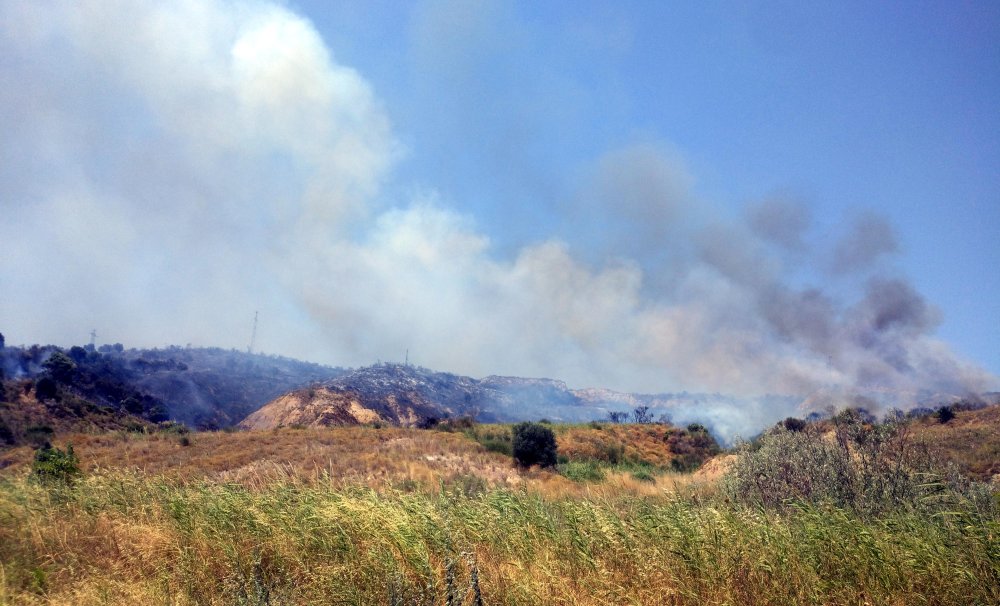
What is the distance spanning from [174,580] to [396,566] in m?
3.08

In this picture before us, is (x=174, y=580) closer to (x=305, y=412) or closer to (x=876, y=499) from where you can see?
(x=876, y=499)

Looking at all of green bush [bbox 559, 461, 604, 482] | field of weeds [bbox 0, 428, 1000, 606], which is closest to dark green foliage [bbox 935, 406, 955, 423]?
green bush [bbox 559, 461, 604, 482]

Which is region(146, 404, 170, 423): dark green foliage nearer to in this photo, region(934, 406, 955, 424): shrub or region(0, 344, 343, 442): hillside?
region(0, 344, 343, 442): hillside

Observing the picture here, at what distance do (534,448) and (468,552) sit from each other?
21818 millimetres

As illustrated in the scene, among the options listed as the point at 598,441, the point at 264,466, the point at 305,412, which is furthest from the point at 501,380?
the point at 264,466

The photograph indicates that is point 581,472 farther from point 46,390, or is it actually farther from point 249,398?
point 249,398

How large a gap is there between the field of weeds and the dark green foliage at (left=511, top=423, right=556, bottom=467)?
18083mm

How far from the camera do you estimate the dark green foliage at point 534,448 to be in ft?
91.1

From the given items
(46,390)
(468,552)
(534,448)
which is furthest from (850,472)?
(46,390)

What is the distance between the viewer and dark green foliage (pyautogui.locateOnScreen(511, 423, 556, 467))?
27.8m

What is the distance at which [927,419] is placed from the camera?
40.7 m

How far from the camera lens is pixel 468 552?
6.71 metres

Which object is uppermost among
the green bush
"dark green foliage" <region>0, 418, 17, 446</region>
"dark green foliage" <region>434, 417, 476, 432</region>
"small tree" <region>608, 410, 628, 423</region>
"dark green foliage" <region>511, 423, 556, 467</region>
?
"small tree" <region>608, 410, 628, 423</region>

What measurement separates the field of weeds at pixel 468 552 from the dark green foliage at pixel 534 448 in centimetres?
1808
